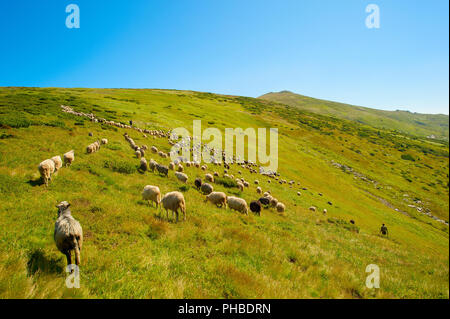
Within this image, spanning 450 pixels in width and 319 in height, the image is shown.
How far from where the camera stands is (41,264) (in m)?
5.06

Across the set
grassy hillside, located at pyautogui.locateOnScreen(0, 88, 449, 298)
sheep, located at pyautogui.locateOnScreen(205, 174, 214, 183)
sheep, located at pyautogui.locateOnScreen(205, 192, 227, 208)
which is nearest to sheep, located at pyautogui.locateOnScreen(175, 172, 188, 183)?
grassy hillside, located at pyautogui.locateOnScreen(0, 88, 449, 298)

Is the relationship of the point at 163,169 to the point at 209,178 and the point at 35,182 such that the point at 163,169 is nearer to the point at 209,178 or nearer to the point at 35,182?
the point at 209,178

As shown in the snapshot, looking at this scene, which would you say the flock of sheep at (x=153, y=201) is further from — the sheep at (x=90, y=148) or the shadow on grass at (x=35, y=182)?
the shadow on grass at (x=35, y=182)

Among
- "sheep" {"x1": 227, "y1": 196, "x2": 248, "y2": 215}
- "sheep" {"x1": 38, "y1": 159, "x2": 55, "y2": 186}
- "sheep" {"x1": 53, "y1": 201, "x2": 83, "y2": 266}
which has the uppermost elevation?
"sheep" {"x1": 38, "y1": 159, "x2": 55, "y2": 186}

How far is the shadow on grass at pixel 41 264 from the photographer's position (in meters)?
4.80

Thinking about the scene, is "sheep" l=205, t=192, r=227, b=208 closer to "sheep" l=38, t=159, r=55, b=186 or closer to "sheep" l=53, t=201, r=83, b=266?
"sheep" l=53, t=201, r=83, b=266

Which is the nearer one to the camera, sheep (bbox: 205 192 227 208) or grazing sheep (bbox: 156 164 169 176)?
sheep (bbox: 205 192 227 208)

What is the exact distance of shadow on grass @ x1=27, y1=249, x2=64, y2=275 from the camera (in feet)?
15.8

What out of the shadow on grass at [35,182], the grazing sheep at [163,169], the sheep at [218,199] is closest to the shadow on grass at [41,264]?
the shadow on grass at [35,182]

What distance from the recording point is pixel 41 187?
9.85m

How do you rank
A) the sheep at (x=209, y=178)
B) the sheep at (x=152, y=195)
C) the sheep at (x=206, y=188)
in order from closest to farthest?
the sheep at (x=152, y=195) < the sheep at (x=206, y=188) < the sheep at (x=209, y=178)
